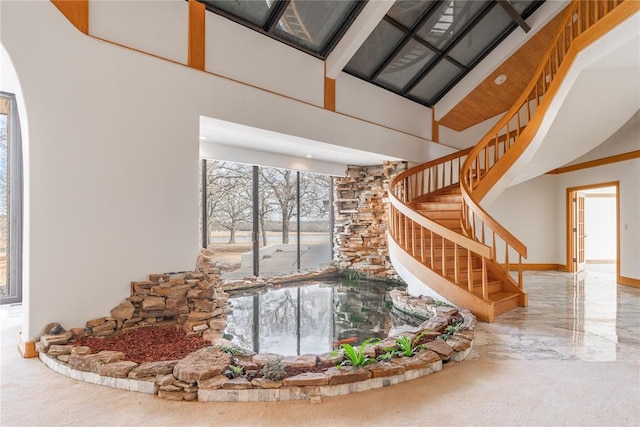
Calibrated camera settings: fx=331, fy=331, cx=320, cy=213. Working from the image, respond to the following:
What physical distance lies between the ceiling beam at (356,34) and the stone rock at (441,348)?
4032mm

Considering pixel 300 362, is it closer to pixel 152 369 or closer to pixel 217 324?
pixel 152 369

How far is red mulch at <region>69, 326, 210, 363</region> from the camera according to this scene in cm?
267

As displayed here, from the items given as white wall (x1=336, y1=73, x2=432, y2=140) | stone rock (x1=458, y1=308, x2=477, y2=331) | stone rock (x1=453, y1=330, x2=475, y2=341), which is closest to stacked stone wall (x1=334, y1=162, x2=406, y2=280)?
white wall (x1=336, y1=73, x2=432, y2=140)

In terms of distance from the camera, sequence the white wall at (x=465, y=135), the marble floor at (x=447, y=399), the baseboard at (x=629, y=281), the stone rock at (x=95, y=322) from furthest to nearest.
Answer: the white wall at (x=465, y=135), the baseboard at (x=629, y=281), the stone rock at (x=95, y=322), the marble floor at (x=447, y=399)

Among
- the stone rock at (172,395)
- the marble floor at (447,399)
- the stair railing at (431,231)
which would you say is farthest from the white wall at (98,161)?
the stair railing at (431,231)

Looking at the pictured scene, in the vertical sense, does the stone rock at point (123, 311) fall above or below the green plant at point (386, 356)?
above

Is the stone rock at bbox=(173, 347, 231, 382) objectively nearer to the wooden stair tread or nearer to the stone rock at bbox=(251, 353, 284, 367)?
the stone rock at bbox=(251, 353, 284, 367)

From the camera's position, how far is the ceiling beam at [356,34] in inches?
172

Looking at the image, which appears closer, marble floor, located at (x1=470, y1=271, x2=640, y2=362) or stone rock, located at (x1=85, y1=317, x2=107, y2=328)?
marble floor, located at (x1=470, y1=271, x2=640, y2=362)

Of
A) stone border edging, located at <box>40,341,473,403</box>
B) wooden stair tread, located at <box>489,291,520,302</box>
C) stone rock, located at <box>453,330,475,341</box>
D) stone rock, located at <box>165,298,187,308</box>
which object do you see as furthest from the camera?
wooden stair tread, located at <box>489,291,520,302</box>

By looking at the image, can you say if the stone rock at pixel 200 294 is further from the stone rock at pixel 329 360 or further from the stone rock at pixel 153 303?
the stone rock at pixel 329 360

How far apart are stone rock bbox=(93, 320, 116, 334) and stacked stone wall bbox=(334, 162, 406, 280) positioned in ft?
A: 17.9

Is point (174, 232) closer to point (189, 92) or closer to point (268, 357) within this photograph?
point (189, 92)

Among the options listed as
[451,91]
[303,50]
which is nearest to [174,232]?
[303,50]
